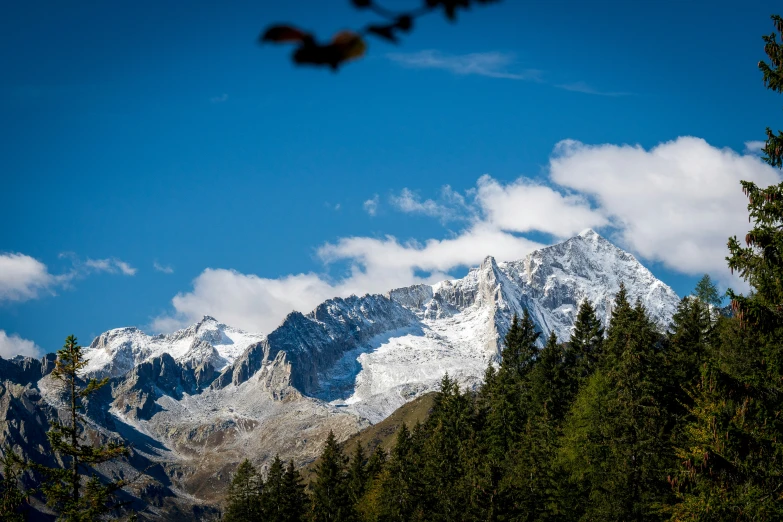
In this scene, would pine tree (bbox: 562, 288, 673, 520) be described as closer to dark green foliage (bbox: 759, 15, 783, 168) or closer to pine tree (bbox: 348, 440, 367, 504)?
dark green foliage (bbox: 759, 15, 783, 168)

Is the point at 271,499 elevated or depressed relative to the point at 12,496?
depressed

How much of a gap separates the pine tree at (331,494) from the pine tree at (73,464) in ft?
104

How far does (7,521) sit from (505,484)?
24.6 metres

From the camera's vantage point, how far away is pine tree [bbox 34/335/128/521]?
25781 mm

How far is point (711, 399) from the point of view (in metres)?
20.1

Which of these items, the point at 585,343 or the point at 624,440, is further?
the point at 585,343

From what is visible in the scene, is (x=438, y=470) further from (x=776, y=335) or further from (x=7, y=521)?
(x=776, y=335)

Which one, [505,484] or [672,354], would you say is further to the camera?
[672,354]

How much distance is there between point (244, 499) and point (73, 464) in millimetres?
42283

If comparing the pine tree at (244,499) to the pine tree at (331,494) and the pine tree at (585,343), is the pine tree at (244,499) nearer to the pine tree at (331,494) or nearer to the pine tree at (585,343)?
the pine tree at (331,494)

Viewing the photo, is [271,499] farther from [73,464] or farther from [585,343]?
[73,464]

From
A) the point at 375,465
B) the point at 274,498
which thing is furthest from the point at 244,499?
the point at 375,465

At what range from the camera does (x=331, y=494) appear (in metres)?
59.4

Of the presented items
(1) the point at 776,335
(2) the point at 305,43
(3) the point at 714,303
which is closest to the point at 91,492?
(1) the point at 776,335
